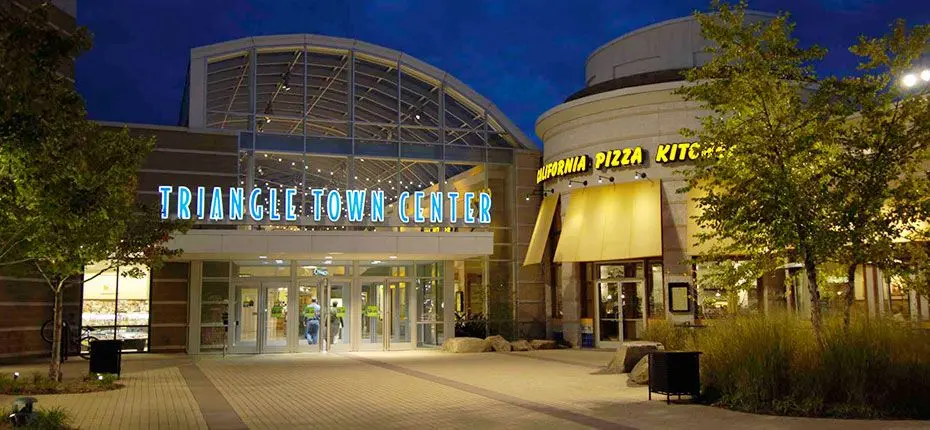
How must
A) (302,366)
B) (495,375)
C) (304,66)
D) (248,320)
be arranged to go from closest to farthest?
(495,375), (302,366), (248,320), (304,66)

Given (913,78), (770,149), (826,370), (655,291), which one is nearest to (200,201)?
(655,291)

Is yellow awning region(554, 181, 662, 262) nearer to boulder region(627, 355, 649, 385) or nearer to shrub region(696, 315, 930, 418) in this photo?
boulder region(627, 355, 649, 385)

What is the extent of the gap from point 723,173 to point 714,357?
3219 millimetres

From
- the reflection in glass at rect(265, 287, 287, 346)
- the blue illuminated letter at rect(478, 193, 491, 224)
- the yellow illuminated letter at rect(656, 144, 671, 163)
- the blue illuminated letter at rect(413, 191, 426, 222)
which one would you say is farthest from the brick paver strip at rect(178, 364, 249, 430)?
the yellow illuminated letter at rect(656, 144, 671, 163)

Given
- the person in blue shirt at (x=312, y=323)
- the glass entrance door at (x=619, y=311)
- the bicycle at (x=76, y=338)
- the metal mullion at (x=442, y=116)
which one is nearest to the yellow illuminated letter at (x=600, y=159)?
the glass entrance door at (x=619, y=311)

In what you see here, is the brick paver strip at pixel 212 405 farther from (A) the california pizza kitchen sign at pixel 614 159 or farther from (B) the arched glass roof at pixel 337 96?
(A) the california pizza kitchen sign at pixel 614 159

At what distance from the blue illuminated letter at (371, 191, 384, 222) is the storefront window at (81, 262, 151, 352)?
777 cm

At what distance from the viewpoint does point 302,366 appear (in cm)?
2225

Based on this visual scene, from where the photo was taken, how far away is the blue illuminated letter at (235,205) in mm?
26422

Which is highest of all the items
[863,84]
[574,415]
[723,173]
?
[863,84]

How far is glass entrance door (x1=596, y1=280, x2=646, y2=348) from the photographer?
1147 inches

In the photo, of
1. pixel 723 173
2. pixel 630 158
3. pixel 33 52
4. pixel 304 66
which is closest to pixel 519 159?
pixel 630 158

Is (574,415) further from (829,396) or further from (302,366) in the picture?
(302,366)

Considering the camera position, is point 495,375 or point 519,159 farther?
point 519,159
